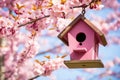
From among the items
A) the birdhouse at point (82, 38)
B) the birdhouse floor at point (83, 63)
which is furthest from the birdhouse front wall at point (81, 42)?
the birdhouse floor at point (83, 63)

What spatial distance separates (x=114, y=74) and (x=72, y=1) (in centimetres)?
902

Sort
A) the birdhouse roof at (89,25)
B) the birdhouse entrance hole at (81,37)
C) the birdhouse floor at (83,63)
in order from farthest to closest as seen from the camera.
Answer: the birdhouse entrance hole at (81,37) → the birdhouse roof at (89,25) → the birdhouse floor at (83,63)

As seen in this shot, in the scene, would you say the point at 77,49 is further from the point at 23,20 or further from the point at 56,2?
the point at 23,20

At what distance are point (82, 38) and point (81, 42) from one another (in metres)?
0.05

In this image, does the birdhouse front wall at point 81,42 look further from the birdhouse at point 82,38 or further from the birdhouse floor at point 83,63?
the birdhouse floor at point 83,63

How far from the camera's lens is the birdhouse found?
161 inches

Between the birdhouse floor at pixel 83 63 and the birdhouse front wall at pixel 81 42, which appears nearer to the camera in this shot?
the birdhouse floor at pixel 83 63

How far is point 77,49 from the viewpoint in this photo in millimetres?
4082

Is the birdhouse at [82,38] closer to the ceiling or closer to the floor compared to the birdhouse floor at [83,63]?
closer to the ceiling

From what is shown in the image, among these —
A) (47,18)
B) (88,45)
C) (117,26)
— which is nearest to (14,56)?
(117,26)

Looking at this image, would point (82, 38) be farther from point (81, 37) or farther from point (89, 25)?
point (89, 25)

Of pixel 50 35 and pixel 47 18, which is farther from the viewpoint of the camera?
pixel 50 35

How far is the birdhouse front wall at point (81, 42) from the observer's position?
161 inches

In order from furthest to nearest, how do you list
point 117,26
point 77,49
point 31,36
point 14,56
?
point 117,26, point 14,56, point 31,36, point 77,49
